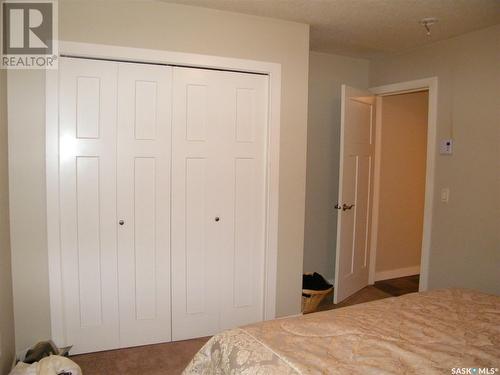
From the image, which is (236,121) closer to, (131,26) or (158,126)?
(158,126)

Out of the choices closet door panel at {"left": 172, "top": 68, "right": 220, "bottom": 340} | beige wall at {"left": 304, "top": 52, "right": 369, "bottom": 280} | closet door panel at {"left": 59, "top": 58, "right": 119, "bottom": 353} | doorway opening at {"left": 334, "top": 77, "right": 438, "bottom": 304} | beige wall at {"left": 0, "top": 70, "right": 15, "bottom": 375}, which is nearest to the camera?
beige wall at {"left": 0, "top": 70, "right": 15, "bottom": 375}

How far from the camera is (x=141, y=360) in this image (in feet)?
8.51

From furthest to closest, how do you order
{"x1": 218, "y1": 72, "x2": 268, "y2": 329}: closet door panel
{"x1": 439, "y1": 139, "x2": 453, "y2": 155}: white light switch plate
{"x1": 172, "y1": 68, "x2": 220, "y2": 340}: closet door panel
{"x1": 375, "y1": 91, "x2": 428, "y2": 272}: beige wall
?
{"x1": 375, "y1": 91, "x2": 428, "y2": 272}: beige wall → {"x1": 439, "y1": 139, "x2": 453, "y2": 155}: white light switch plate → {"x1": 218, "y1": 72, "x2": 268, "y2": 329}: closet door panel → {"x1": 172, "y1": 68, "x2": 220, "y2": 340}: closet door panel

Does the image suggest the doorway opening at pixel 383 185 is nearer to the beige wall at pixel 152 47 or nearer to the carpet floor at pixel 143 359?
the beige wall at pixel 152 47

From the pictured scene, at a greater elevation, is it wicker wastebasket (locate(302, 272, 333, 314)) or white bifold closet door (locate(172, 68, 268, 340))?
white bifold closet door (locate(172, 68, 268, 340))

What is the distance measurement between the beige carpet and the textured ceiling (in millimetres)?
2374

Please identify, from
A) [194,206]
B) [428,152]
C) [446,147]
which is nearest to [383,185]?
[428,152]

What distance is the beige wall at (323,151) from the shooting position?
3.88 meters

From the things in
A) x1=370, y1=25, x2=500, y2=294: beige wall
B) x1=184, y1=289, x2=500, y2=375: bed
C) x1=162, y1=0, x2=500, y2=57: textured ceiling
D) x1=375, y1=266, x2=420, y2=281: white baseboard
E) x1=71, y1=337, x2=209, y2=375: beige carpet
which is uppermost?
x1=162, y1=0, x2=500, y2=57: textured ceiling

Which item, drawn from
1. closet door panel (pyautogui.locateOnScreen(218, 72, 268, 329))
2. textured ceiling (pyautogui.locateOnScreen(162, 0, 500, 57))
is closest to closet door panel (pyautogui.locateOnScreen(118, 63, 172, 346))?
closet door panel (pyautogui.locateOnScreen(218, 72, 268, 329))

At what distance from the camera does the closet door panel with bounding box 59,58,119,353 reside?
2520 millimetres

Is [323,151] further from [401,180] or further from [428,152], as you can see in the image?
[401,180]

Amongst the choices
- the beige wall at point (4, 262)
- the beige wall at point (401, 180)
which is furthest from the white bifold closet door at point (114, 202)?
the beige wall at point (401, 180)

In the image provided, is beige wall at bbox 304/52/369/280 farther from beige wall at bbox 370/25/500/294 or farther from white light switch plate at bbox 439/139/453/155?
white light switch plate at bbox 439/139/453/155
